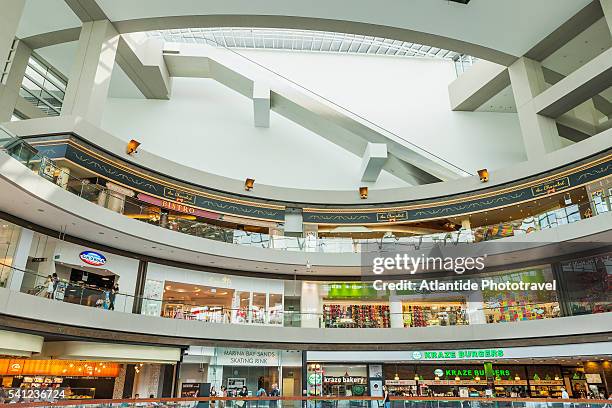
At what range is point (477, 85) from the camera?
880 inches

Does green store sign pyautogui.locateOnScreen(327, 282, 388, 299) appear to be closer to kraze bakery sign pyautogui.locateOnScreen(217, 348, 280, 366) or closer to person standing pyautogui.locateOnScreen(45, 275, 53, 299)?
kraze bakery sign pyautogui.locateOnScreen(217, 348, 280, 366)

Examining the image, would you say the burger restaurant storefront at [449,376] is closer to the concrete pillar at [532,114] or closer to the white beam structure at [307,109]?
the concrete pillar at [532,114]

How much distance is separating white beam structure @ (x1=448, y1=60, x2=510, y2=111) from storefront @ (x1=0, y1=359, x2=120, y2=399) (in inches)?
854

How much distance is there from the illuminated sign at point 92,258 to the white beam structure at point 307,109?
38.4ft

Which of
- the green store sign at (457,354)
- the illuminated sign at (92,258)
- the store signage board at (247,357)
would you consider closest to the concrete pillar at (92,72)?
the illuminated sign at (92,258)

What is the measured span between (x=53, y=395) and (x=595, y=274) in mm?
18256

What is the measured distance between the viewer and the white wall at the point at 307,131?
21875 millimetres

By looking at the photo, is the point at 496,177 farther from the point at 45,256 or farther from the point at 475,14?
the point at 45,256

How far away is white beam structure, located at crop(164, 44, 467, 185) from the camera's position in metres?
21.7

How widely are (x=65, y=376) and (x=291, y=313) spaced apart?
29.9 feet

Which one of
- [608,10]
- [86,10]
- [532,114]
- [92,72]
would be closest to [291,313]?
[92,72]

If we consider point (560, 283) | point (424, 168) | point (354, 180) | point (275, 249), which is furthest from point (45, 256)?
point (560, 283)

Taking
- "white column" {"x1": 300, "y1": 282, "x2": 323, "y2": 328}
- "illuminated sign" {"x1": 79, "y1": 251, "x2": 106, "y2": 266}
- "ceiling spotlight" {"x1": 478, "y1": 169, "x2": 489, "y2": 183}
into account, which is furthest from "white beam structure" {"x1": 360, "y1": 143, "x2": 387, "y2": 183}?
"illuminated sign" {"x1": 79, "y1": 251, "x2": 106, "y2": 266}

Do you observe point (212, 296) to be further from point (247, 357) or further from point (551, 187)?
point (551, 187)
